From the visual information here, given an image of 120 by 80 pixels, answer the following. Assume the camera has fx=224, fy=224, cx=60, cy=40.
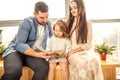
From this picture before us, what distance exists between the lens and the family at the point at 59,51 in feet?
7.14

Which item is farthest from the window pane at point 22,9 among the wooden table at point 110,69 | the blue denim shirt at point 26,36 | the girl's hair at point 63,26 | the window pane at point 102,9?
the wooden table at point 110,69

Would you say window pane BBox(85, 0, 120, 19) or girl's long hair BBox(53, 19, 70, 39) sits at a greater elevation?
window pane BBox(85, 0, 120, 19)

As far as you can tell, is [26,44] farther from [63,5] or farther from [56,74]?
[63,5]

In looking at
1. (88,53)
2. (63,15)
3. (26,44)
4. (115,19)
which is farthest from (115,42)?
(26,44)

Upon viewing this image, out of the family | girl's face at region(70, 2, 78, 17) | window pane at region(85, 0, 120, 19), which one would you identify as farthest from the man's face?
window pane at region(85, 0, 120, 19)

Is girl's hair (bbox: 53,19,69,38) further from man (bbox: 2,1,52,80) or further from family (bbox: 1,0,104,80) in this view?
man (bbox: 2,1,52,80)

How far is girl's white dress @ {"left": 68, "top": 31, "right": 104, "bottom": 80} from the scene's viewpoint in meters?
2.15

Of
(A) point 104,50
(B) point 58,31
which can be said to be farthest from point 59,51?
(A) point 104,50

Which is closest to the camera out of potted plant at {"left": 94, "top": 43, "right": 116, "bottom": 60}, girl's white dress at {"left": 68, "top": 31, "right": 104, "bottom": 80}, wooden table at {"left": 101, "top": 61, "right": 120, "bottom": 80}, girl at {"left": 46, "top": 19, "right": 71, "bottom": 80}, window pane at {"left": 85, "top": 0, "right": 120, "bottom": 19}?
girl's white dress at {"left": 68, "top": 31, "right": 104, "bottom": 80}

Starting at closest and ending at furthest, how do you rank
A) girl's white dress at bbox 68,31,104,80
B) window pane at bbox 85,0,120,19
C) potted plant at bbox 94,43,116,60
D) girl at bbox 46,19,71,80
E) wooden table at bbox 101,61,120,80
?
girl's white dress at bbox 68,31,104,80 < girl at bbox 46,19,71,80 < wooden table at bbox 101,61,120,80 < potted plant at bbox 94,43,116,60 < window pane at bbox 85,0,120,19

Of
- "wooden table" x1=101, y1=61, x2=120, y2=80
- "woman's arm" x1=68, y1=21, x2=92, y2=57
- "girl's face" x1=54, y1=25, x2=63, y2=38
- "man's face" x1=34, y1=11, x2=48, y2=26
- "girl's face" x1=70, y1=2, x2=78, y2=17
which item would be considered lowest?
"wooden table" x1=101, y1=61, x2=120, y2=80

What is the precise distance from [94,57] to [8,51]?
0.92 metres

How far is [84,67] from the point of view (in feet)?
7.05

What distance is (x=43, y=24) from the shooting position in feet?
8.14
